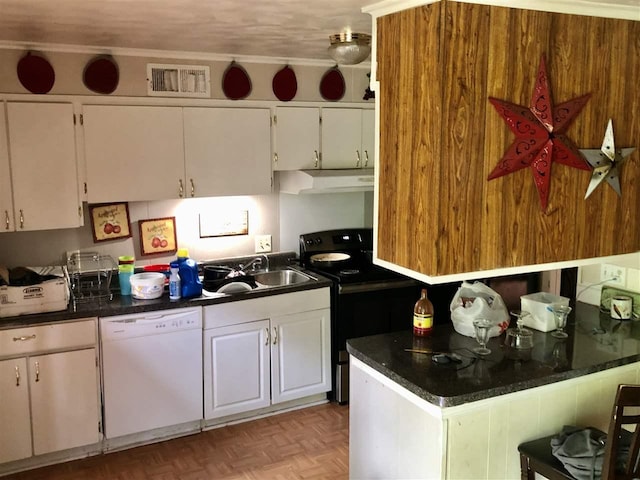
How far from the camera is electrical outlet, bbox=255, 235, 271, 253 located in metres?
4.55

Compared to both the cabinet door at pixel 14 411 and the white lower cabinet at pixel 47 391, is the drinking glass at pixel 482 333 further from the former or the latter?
the cabinet door at pixel 14 411

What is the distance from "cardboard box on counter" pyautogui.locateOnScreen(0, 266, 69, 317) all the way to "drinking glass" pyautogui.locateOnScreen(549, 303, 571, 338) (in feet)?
8.34

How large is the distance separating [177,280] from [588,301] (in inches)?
90.8

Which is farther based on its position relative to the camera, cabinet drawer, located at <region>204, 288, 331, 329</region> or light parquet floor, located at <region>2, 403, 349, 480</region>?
cabinet drawer, located at <region>204, 288, 331, 329</region>

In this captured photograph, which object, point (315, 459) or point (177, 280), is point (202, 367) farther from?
point (315, 459)

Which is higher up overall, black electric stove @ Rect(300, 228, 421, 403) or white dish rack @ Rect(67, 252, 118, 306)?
white dish rack @ Rect(67, 252, 118, 306)

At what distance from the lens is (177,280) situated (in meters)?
3.76

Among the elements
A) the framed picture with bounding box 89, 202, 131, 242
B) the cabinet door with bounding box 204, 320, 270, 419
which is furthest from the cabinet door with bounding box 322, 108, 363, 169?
the framed picture with bounding box 89, 202, 131, 242

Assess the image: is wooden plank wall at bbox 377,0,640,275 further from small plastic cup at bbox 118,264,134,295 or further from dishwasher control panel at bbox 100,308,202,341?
small plastic cup at bbox 118,264,134,295

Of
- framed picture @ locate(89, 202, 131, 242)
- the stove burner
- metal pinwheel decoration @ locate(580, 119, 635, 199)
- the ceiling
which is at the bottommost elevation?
the stove burner

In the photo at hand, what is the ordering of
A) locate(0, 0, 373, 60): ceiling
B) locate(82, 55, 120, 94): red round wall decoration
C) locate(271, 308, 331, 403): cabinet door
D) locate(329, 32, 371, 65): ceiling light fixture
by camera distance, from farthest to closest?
locate(271, 308, 331, 403): cabinet door < locate(82, 55, 120, 94): red round wall decoration < locate(329, 32, 371, 65): ceiling light fixture < locate(0, 0, 373, 60): ceiling

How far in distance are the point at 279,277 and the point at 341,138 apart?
109 cm

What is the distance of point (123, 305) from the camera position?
11.8ft

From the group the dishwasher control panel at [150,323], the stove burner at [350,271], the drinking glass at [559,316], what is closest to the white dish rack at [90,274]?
the dishwasher control panel at [150,323]
